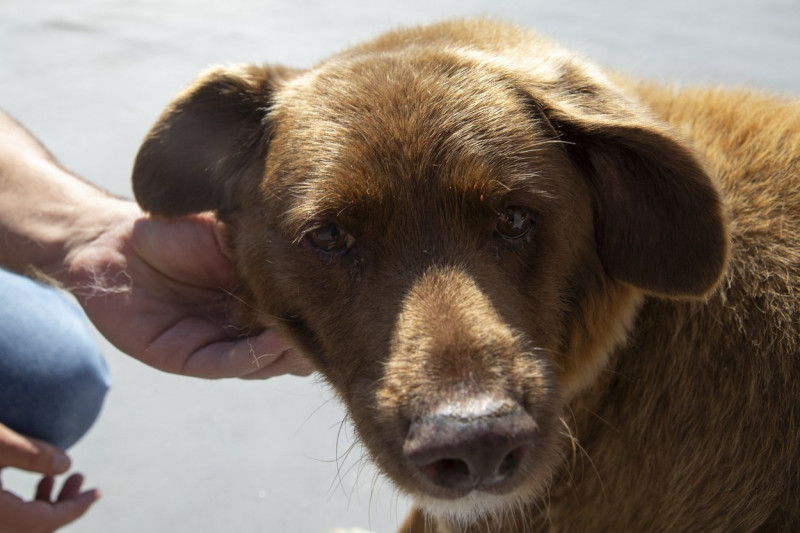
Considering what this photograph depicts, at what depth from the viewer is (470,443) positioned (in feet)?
6.49

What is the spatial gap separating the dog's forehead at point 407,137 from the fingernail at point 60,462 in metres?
1.44

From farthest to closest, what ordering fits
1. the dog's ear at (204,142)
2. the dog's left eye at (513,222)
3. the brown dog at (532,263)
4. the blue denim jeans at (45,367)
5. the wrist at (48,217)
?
the wrist at (48,217) → the blue denim jeans at (45,367) → the dog's ear at (204,142) → the dog's left eye at (513,222) → the brown dog at (532,263)

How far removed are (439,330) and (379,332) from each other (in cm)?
21

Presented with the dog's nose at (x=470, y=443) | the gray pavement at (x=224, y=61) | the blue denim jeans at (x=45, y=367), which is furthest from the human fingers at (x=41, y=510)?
the dog's nose at (x=470, y=443)

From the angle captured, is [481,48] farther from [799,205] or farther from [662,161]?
[799,205]

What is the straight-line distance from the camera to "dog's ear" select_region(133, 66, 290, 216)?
2.94 m

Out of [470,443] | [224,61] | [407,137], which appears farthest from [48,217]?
[224,61]

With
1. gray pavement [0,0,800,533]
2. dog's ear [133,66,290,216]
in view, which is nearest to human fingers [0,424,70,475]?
gray pavement [0,0,800,533]

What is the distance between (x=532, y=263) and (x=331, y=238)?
1.96ft

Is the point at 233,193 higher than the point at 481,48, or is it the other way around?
the point at 481,48

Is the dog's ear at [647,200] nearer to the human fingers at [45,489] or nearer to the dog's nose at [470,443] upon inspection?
the dog's nose at [470,443]

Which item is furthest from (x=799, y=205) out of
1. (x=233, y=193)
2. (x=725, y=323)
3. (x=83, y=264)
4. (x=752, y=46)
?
(x=752, y=46)

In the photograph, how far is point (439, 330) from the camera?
220cm

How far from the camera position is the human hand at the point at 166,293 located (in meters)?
3.20
